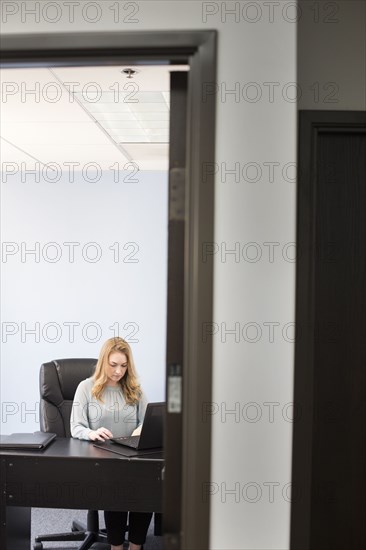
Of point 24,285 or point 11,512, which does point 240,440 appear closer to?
point 11,512

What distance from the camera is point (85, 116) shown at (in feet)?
11.4

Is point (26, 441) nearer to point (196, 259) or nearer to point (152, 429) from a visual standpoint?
point (152, 429)

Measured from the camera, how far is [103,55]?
1826mm

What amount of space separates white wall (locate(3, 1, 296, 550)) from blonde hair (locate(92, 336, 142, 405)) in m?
1.54

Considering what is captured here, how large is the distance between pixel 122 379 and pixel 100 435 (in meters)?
0.41

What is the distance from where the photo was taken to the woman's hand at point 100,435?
9.77 ft

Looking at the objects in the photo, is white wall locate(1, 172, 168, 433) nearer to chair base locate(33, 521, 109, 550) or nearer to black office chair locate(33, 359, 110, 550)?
black office chair locate(33, 359, 110, 550)

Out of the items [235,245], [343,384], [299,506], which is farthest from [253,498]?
[235,245]

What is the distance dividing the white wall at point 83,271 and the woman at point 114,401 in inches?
65.7

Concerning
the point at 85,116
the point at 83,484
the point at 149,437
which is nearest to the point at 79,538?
the point at 83,484

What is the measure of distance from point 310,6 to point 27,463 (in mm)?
1905

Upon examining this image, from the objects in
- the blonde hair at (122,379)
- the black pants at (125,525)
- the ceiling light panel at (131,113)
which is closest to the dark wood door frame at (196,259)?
the ceiling light panel at (131,113)

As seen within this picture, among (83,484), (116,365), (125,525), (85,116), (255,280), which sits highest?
(85,116)

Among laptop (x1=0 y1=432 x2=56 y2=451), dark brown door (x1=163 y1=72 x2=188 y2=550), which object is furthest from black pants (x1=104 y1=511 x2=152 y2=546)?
dark brown door (x1=163 y1=72 x2=188 y2=550)
